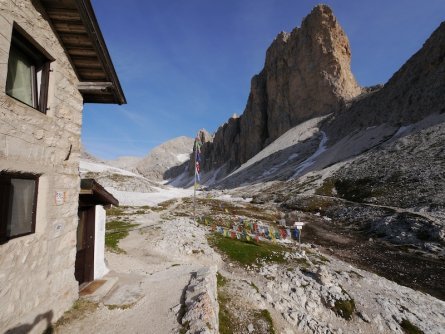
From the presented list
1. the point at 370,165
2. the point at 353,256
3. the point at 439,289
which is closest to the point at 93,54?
the point at 439,289

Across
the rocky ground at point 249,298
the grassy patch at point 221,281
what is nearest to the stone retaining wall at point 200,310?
the rocky ground at point 249,298

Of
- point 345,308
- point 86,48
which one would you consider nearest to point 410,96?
point 345,308

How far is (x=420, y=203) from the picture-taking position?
40.5 m

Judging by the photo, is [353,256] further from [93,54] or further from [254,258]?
[93,54]

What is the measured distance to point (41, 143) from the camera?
8.01 m

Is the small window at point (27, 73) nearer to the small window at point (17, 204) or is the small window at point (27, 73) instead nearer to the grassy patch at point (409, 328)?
the small window at point (17, 204)

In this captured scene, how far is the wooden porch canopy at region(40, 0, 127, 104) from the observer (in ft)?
27.4

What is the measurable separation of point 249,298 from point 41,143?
11.4 meters

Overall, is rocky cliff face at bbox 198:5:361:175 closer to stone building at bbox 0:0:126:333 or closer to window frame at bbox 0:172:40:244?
stone building at bbox 0:0:126:333

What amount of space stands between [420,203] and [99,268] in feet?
144

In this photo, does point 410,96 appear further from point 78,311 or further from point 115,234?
point 78,311

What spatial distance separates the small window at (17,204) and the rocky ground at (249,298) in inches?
142

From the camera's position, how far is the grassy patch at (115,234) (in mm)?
21234

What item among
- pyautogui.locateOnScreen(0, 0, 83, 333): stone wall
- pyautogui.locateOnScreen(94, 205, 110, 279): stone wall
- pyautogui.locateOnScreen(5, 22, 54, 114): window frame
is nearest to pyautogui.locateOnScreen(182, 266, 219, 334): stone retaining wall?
pyautogui.locateOnScreen(0, 0, 83, 333): stone wall
